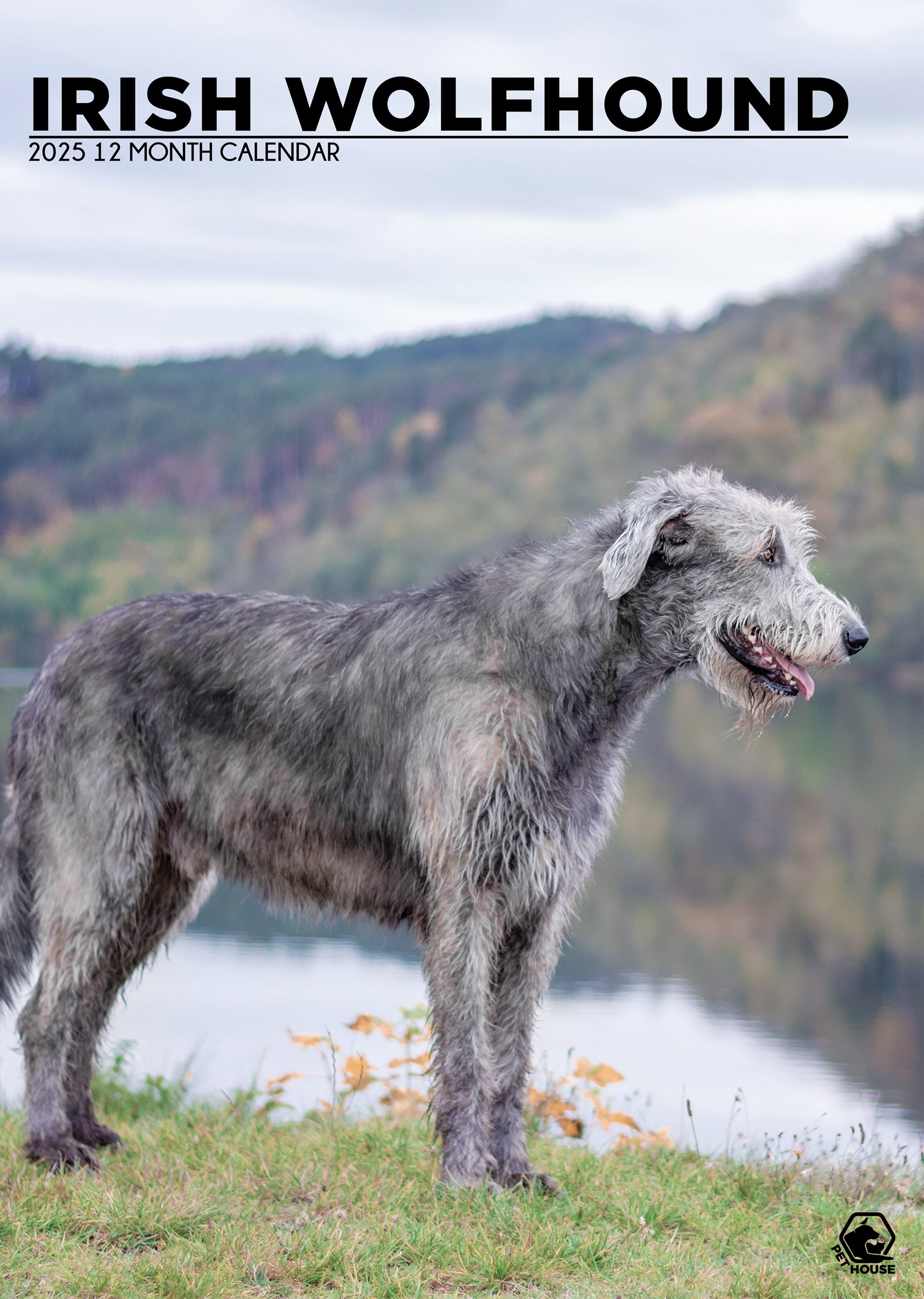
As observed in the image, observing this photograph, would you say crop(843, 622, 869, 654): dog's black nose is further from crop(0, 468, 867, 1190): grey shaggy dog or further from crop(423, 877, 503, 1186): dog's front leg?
crop(423, 877, 503, 1186): dog's front leg

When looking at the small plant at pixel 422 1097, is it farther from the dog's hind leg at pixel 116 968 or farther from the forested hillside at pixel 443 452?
the forested hillside at pixel 443 452

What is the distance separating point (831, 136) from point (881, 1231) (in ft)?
28.6

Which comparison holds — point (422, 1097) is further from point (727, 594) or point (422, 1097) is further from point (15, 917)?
point (727, 594)

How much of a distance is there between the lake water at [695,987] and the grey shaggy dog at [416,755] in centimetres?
85

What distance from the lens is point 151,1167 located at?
5773mm

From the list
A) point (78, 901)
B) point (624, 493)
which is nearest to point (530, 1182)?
point (78, 901)

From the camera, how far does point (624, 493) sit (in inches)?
3617

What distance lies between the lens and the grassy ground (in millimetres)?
4602

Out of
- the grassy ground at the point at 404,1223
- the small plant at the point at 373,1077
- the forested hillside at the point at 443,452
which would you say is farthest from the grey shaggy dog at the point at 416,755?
the forested hillside at the point at 443,452

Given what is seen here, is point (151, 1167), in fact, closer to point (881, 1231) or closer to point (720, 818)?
point (881, 1231)

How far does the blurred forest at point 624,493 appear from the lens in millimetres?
15742

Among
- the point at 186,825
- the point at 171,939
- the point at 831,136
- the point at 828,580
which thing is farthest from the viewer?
the point at 828,580

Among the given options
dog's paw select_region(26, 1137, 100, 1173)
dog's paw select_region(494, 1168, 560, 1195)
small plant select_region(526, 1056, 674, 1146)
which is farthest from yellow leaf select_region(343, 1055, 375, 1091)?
dog's paw select_region(26, 1137, 100, 1173)

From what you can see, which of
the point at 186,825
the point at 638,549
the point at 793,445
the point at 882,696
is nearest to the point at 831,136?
the point at 638,549
